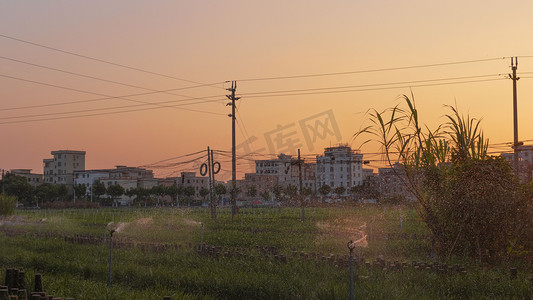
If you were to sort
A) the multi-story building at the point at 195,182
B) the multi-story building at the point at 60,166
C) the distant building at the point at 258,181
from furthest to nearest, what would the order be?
the multi-story building at the point at 195,182, the distant building at the point at 258,181, the multi-story building at the point at 60,166

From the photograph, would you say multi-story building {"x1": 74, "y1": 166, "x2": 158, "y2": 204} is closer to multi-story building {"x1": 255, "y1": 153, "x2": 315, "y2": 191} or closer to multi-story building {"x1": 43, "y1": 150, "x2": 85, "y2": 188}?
multi-story building {"x1": 43, "y1": 150, "x2": 85, "y2": 188}

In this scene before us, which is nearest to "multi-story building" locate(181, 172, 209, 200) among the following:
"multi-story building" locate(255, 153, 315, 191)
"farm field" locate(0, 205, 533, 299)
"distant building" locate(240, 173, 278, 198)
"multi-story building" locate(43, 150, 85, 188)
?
"distant building" locate(240, 173, 278, 198)

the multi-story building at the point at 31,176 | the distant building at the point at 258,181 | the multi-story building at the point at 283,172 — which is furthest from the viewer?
A: the multi-story building at the point at 283,172

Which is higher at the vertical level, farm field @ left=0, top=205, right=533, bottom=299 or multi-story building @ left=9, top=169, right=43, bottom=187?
multi-story building @ left=9, top=169, right=43, bottom=187

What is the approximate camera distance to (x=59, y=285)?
14.6m

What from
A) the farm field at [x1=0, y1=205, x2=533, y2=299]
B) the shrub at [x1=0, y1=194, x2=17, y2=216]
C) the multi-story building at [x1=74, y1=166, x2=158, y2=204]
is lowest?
the farm field at [x1=0, y1=205, x2=533, y2=299]

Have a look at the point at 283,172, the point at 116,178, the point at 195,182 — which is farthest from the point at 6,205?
the point at 283,172

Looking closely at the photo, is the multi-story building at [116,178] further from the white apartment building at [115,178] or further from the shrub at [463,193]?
the shrub at [463,193]

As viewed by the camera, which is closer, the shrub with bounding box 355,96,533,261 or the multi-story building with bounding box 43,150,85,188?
the shrub with bounding box 355,96,533,261

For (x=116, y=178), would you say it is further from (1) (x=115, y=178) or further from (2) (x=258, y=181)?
(2) (x=258, y=181)

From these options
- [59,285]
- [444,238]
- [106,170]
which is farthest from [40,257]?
[106,170]

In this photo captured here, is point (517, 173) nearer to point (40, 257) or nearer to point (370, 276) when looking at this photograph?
point (370, 276)

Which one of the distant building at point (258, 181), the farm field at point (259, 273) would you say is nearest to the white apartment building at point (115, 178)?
the distant building at point (258, 181)

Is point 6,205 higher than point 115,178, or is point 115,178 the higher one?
point 115,178
